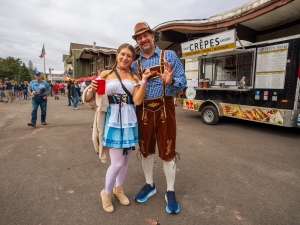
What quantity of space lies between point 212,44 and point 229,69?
1.08 meters

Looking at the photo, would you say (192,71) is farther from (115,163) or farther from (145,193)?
(115,163)

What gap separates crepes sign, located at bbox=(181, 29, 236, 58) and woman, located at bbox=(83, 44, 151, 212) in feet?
15.4

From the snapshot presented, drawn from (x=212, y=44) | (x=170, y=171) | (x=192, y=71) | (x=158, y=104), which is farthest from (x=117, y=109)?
(x=192, y=71)

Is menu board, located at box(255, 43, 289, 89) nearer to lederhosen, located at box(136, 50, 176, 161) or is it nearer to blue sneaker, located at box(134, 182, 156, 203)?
lederhosen, located at box(136, 50, 176, 161)

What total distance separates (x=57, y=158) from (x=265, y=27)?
9365 millimetres

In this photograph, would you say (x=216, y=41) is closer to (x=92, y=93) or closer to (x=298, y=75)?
(x=298, y=75)

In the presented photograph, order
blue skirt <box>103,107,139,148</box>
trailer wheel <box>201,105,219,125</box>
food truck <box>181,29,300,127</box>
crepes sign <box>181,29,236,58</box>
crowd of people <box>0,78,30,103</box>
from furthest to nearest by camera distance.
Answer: crowd of people <box>0,78,30,103</box>
trailer wheel <box>201,105,219,125</box>
crepes sign <box>181,29,236,58</box>
food truck <box>181,29,300,127</box>
blue skirt <box>103,107,139,148</box>

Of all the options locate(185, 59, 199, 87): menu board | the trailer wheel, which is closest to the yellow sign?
locate(185, 59, 199, 87): menu board

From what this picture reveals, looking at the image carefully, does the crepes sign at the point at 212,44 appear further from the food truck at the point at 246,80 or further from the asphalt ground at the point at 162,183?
the asphalt ground at the point at 162,183

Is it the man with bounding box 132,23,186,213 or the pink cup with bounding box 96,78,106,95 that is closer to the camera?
the pink cup with bounding box 96,78,106,95

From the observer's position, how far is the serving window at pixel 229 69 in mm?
6023

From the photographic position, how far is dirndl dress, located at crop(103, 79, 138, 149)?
204 centimetres

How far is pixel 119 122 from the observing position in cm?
206

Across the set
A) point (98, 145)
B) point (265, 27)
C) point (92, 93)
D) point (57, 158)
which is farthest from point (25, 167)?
point (265, 27)
